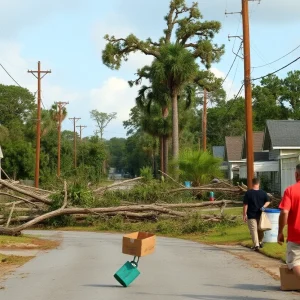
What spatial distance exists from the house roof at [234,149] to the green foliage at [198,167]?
79.2ft

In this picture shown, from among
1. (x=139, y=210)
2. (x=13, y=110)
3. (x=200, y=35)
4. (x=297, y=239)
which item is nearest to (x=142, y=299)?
(x=297, y=239)

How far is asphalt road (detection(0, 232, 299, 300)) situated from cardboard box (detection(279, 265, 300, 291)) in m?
0.15

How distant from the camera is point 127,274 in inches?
440

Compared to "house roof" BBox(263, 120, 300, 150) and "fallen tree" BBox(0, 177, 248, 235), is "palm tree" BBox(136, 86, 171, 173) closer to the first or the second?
"house roof" BBox(263, 120, 300, 150)

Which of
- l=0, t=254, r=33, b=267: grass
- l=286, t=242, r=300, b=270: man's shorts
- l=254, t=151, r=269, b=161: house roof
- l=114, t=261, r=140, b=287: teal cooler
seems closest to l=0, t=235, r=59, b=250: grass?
l=0, t=254, r=33, b=267: grass

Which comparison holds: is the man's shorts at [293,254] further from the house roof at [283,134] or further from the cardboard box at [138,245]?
the house roof at [283,134]

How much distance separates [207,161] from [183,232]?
17598 mm

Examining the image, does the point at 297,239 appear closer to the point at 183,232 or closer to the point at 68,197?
the point at 183,232

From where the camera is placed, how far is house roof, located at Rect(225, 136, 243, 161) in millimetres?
67312

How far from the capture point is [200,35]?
51.8 metres

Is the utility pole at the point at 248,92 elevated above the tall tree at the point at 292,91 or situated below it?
below

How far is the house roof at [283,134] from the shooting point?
43.0 metres

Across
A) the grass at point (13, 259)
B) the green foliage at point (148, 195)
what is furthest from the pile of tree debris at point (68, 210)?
the grass at point (13, 259)

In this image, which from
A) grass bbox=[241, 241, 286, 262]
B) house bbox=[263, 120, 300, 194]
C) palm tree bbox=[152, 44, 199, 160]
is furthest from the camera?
palm tree bbox=[152, 44, 199, 160]
